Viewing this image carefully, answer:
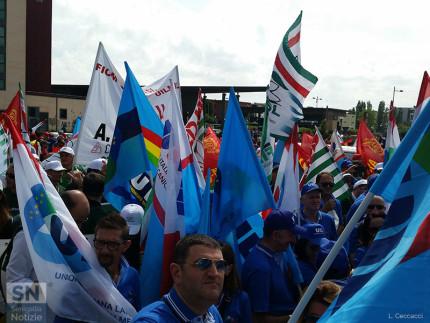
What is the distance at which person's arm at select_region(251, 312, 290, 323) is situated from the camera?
3.59 metres

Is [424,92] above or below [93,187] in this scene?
above

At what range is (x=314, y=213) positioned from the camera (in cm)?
556

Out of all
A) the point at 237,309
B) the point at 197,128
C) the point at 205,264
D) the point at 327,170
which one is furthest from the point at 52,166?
the point at 205,264

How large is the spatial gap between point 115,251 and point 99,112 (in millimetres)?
4266

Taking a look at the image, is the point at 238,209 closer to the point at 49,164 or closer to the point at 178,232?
the point at 178,232

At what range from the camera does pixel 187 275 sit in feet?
7.77

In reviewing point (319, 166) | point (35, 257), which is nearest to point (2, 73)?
point (319, 166)

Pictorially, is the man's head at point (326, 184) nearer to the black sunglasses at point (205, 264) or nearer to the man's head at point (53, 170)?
the man's head at point (53, 170)

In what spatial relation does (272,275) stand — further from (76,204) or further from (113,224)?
(76,204)

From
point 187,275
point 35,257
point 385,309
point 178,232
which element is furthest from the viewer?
point 178,232

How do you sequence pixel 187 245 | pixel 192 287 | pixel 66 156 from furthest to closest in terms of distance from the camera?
1. pixel 66 156
2. pixel 187 245
3. pixel 192 287

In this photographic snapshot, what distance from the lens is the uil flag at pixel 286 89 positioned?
662 centimetres

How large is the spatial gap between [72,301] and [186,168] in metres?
1.78

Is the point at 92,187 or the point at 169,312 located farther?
the point at 92,187
